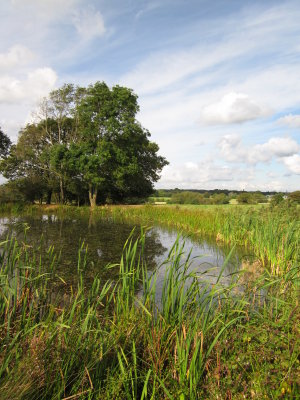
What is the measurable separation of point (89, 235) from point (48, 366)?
351 inches

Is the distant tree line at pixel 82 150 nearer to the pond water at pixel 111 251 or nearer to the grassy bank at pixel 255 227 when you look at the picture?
the grassy bank at pixel 255 227

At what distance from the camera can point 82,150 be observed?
22141 millimetres

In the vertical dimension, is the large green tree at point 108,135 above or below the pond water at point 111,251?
above

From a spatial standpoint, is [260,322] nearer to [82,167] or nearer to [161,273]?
[161,273]

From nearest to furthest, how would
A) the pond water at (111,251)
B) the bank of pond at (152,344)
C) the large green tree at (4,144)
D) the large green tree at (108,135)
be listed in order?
the bank of pond at (152,344)
the pond water at (111,251)
the large green tree at (108,135)
the large green tree at (4,144)

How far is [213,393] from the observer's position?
6.29 feet

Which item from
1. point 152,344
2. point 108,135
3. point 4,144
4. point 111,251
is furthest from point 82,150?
point 152,344

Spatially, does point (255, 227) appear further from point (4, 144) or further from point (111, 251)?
point (4, 144)

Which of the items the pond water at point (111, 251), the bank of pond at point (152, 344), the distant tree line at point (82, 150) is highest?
the distant tree line at point (82, 150)

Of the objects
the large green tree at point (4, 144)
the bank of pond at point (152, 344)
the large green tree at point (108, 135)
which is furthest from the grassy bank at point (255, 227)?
the large green tree at point (4, 144)

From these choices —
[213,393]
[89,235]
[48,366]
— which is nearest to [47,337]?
[48,366]

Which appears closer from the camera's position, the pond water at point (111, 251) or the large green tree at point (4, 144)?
the pond water at point (111, 251)

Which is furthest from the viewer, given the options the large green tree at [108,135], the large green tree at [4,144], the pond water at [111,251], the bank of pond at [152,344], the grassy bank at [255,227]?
the large green tree at [4,144]

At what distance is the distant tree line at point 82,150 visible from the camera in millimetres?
22031
